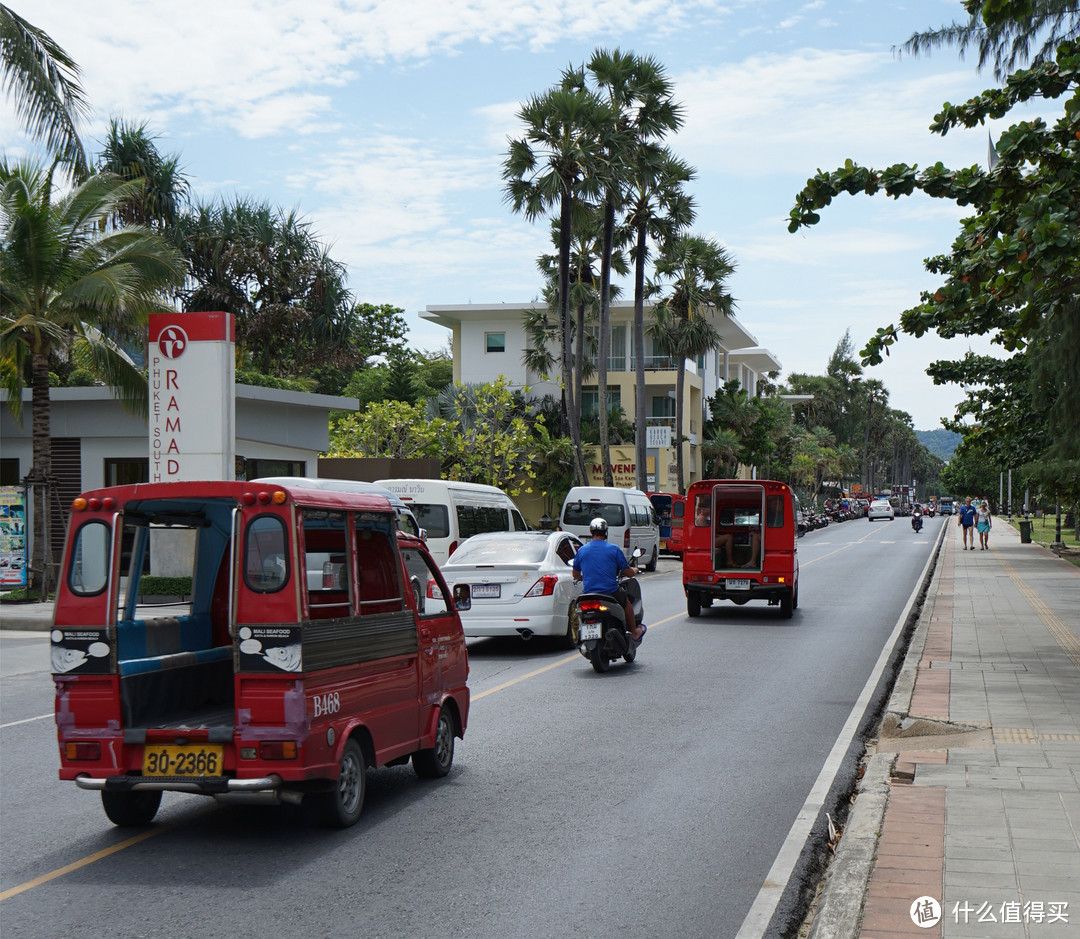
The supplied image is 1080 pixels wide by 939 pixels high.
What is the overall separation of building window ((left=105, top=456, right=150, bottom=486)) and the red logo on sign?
7.32 meters

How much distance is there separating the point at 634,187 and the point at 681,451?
661 inches

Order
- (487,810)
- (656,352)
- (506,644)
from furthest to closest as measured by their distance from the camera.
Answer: (656,352) < (506,644) < (487,810)

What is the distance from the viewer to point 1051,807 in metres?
6.86

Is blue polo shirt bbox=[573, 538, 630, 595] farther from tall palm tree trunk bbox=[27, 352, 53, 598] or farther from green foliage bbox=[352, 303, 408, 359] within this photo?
green foliage bbox=[352, 303, 408, 359]

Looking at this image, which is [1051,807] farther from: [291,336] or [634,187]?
[291,336]

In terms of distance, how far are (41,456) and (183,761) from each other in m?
17.5

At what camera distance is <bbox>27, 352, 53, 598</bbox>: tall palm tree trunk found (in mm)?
22109

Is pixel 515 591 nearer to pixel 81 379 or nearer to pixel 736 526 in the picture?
pixel 736 526

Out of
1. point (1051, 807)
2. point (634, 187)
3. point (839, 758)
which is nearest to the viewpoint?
point (1051, 807)

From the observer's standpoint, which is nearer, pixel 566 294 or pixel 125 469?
pixel 125 469

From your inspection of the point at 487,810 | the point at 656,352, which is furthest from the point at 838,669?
the point at 656,352

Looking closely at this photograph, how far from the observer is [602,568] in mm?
13133

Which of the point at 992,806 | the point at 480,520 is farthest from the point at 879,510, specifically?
the point at 992,806

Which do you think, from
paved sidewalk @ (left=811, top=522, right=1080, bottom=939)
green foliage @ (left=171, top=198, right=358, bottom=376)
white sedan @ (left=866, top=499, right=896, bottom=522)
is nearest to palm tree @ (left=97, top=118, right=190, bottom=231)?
green foliage @ (left=171, top=198, right=358, bottom=376)
